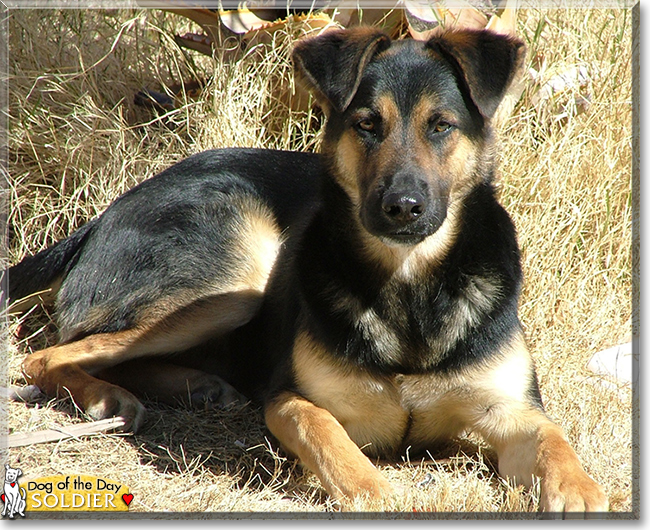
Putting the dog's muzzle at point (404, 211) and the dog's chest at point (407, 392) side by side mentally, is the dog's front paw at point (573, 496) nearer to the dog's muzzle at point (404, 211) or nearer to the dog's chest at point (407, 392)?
the dog's chest at point (407, 392)

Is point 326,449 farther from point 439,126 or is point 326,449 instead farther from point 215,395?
point 439,126

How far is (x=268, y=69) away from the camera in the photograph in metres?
5.62

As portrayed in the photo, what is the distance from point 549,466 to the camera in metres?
3.04

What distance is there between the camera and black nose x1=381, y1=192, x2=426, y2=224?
311cm

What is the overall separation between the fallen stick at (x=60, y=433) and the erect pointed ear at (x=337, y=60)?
6.14 ft

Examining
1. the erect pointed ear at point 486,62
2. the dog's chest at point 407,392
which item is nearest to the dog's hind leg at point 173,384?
the dog's chest at point 407,392

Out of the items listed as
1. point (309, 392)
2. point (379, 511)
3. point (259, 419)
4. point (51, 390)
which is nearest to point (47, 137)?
point (51, 390)

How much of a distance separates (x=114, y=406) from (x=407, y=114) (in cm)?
204

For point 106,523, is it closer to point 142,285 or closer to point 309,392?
point 309,392

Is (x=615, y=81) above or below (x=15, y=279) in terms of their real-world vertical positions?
above

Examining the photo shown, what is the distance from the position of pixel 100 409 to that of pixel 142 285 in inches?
30.3

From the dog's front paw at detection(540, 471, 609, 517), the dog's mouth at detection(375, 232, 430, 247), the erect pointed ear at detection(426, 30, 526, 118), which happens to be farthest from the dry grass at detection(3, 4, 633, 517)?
the erect pointed ear at detection(426, 30, 526, 118)

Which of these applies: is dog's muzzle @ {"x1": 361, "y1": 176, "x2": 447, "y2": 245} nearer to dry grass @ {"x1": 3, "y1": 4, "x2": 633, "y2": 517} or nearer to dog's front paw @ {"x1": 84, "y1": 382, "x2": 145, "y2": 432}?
dry grass @ {"x1": 3, "y1": 4, "x2": 633, "y2": 517}

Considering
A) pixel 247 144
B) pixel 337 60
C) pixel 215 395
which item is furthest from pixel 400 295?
pixel 247 144
